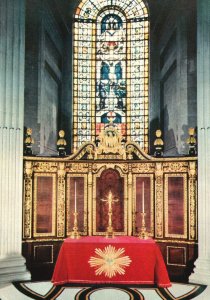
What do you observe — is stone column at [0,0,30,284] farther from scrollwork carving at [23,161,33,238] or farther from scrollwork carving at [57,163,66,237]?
scrollwork carving at [57,163,66,237]

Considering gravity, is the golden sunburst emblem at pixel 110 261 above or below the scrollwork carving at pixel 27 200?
below

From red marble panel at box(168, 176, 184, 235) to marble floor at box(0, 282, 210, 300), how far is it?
4.40 feet

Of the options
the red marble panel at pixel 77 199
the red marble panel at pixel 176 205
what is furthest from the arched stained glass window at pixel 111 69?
the red marble panel at pixel 176 205

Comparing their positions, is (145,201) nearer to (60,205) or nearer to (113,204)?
(113,204)

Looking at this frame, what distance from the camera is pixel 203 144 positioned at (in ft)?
28.5

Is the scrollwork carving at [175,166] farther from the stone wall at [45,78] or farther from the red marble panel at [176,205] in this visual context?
the stone wall at [45,78]

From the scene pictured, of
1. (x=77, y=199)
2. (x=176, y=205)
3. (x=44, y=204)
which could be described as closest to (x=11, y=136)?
(x=44, y=204)

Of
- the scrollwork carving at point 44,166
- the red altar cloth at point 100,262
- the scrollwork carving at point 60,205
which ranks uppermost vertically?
the scrollwork carving at point 44,166

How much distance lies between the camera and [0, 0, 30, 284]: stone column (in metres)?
8.49

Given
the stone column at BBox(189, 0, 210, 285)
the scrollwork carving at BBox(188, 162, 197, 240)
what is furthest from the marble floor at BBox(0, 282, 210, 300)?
the scrollwork carving at BBox(188, 162, 197, 240)

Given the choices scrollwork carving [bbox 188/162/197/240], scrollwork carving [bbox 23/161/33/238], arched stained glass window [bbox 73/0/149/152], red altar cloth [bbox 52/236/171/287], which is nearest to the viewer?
red altar cloth [bbox 52/236/171/287]

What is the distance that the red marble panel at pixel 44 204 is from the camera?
30.2ft

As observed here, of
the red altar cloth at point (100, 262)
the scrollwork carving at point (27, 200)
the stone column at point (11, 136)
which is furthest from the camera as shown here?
the scrollwork carving at point (27, 200)

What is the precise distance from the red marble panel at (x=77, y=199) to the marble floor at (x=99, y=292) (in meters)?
1.62
